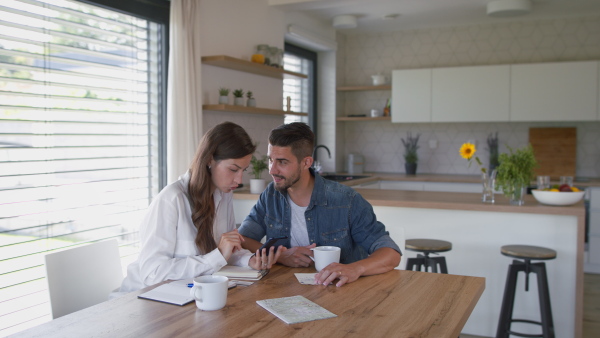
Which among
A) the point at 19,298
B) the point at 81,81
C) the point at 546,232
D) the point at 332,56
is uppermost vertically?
the point at 332,56

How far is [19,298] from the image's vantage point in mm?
2805

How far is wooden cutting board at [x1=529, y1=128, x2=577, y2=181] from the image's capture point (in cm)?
578

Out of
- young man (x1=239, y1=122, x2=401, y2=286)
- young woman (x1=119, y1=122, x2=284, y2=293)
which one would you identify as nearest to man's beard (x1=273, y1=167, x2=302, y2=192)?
young man (x1=239, y1=122, x2=401, y2=286)

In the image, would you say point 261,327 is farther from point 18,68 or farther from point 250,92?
point 250,92

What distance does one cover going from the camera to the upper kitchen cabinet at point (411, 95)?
5.99 m

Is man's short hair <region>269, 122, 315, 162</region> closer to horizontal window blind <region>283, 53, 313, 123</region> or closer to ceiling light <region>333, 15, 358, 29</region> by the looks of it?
horizontal window blind <region>283, 53, 313, 123</region>

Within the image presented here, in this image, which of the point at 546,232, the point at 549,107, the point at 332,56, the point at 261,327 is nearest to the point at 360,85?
the point at 332,56

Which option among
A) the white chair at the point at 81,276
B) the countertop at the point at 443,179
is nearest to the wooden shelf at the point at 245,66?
the countertop at the point at 443,179

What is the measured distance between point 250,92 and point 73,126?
1641mm

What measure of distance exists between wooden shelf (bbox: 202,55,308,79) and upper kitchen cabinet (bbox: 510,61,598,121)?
227 cm

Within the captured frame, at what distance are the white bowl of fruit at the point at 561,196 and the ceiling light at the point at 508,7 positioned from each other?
2.19 metres

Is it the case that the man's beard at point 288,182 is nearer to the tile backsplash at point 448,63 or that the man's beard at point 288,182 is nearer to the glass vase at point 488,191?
the glass vase at point 488,191

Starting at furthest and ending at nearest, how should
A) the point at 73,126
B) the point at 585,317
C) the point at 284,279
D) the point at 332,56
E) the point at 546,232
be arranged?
the point at 332,56 → the point at 585,317 → the point at 546,232 → the point at 73,126 → the point at 284,279

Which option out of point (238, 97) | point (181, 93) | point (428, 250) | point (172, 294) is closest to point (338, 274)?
point (172, 294)
